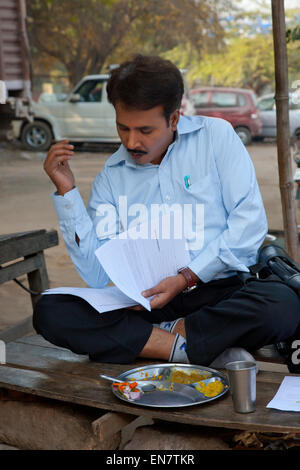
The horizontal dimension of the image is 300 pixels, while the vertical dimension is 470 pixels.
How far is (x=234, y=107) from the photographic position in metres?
14.4

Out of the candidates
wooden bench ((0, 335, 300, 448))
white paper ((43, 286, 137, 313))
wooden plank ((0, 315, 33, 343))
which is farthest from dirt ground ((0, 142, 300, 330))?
white paper ((43, 286, 137, 313))

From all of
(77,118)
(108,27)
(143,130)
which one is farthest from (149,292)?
(108,27)

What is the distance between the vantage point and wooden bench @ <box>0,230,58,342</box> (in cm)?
292

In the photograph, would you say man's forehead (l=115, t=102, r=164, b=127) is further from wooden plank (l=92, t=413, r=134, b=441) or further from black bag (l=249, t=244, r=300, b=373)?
wooden plank (l=92, t=413, r=134, b=441)

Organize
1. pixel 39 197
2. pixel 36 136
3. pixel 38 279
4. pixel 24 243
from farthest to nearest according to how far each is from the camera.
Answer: pixel 36 136, pixel 39 197, pixel 38 279, pixel 24 243

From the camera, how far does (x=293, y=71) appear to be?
11.7 metres

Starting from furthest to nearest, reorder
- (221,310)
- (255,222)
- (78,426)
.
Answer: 1. (255,222)
2. (221,310)
3. (78,426)

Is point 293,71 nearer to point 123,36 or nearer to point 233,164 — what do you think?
point 123,36

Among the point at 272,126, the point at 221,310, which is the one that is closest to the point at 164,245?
the point at 221,310

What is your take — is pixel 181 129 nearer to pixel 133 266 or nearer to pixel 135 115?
pixel 135 115

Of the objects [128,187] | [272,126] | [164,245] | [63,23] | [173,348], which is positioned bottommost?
[272,126]

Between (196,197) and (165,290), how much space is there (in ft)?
1.22

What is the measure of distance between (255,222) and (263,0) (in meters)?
17.6

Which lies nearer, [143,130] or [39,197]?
[143,130]
